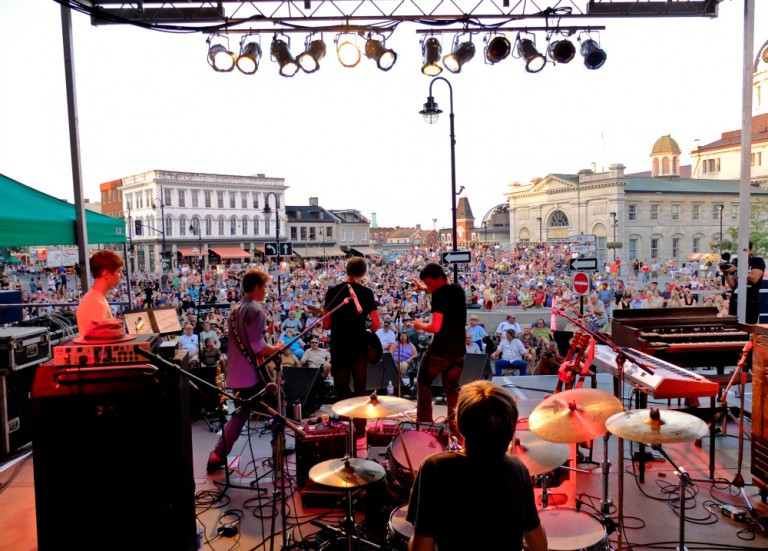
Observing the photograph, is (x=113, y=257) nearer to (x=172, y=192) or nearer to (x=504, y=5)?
(x=504, y=5)

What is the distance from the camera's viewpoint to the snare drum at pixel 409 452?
311cm

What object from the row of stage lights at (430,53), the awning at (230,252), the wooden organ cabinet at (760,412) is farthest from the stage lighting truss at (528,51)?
the awning at (230,252)

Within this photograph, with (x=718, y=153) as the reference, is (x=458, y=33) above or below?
below

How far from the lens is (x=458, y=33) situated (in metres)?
6.11

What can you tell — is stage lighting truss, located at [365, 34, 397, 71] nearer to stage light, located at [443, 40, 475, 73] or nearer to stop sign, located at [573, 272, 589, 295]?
stage light, located at [443, 40, 475, 73]

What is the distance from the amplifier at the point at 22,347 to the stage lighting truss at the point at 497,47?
216 inches

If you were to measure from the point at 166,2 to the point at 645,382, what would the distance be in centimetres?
587

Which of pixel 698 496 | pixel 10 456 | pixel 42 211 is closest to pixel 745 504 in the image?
pixel 698 496

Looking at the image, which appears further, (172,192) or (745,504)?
(172,192)

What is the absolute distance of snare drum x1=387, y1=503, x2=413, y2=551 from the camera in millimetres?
2637

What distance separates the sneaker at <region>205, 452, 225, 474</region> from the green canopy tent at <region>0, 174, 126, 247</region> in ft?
8.12

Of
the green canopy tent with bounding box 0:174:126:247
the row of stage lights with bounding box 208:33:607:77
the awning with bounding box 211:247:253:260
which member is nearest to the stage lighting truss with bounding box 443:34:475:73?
the row of stage lights with bounding box 208:33:607:77


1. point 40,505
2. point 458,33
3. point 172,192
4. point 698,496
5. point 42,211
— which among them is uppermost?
point 172,192

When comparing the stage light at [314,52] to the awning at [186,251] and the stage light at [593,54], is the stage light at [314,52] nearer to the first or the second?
the stage light at [593,54]
